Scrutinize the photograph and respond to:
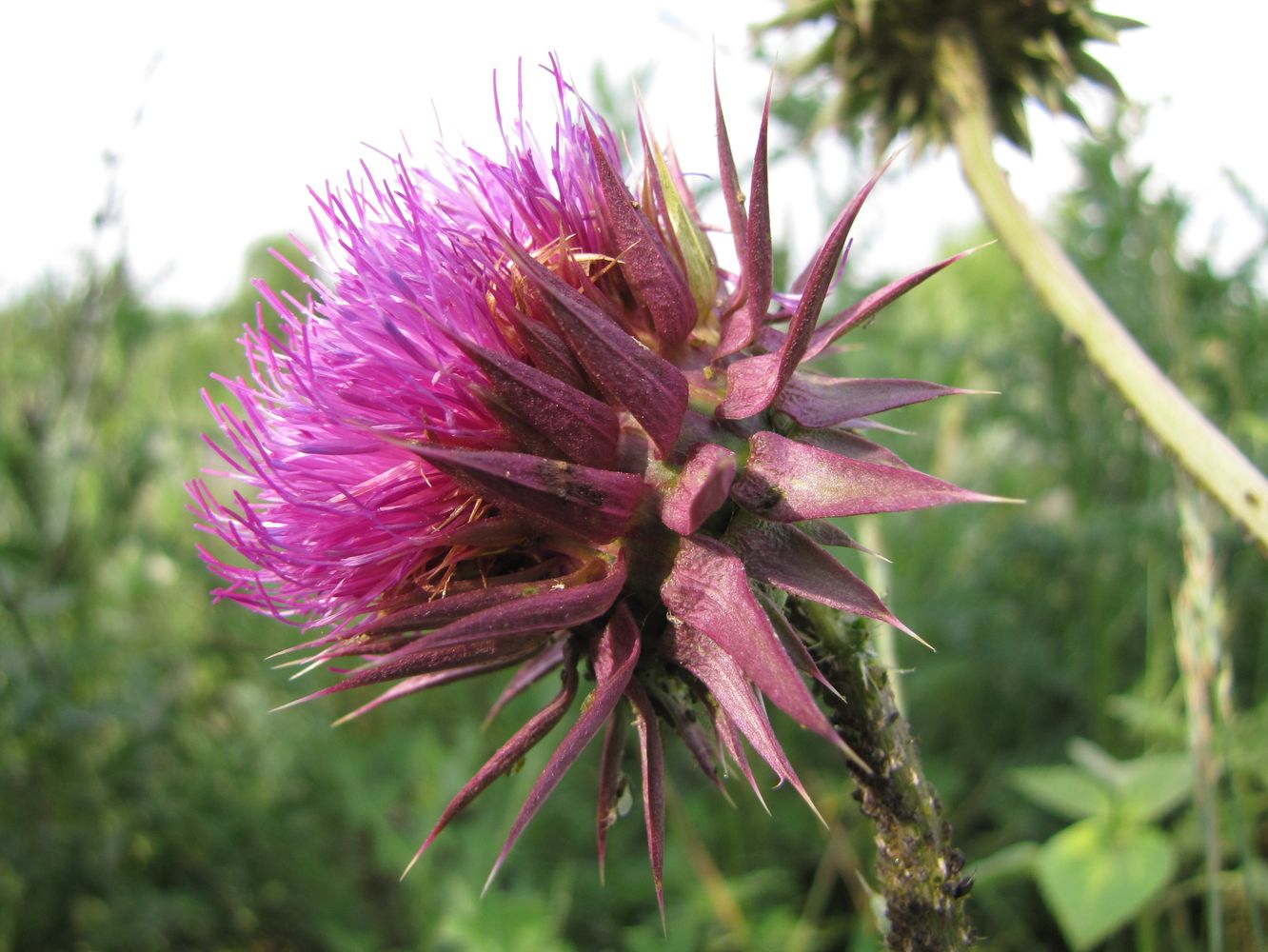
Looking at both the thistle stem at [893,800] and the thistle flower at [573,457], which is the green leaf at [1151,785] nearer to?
the thistle stem at [893,800]

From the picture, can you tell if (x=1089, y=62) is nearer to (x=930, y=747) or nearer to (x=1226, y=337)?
(x=1226, y=337)

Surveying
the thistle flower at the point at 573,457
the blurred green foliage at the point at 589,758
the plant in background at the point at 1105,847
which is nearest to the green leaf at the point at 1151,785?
the plant in background at the point at 1105,847

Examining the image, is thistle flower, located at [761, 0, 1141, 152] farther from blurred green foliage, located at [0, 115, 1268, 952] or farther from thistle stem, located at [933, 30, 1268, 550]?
blurred green foliage, located at [0, 115, 1268, 952]

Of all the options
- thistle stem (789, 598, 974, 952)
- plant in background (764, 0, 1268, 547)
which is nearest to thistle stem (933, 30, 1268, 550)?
plant in background (764, 0, 1268, 547)

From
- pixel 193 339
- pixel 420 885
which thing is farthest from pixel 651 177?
pixel 193 339

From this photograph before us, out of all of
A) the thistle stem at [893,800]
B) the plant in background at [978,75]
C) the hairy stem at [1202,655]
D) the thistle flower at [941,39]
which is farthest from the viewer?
the thistle flower at [941,39]

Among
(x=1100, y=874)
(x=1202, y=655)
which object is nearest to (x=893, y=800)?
(x=1202, y=655)
